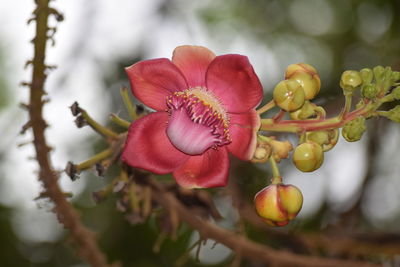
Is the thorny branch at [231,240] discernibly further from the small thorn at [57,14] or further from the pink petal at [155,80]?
the small thorn at [57,14]

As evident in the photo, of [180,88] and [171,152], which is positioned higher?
[180,88]

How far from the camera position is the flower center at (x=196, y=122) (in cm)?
174

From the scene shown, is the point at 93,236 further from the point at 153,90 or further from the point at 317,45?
the point at 317,45

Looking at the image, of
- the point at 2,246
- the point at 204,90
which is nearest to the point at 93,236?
the point at 204,90

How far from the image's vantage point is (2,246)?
5.17 meters

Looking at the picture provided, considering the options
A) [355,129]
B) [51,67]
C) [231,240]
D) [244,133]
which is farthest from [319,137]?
[231,240]

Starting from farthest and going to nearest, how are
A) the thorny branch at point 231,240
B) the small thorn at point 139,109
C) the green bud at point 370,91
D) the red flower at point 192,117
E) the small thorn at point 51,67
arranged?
the thorny branch at point 231,240 → the small thorn at point 139,109 → the small thorn at point 51,67 → the red flower at point 192,117 → the green bud at point 370,91

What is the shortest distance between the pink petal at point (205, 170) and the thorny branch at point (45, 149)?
49 centimetres

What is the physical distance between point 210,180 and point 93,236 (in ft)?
2.46

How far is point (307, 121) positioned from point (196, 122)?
0.33m

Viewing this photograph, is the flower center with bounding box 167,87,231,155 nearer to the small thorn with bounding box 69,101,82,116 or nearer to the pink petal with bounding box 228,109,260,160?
the pink petal with bounding box 228,109,260,160

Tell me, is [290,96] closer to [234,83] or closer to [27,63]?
[234,83]

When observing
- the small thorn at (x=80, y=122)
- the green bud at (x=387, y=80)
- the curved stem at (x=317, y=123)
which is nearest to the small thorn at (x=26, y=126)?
the small thorn at (x=80, y=122)

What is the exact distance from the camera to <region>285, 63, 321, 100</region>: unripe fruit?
1697 millimetres
